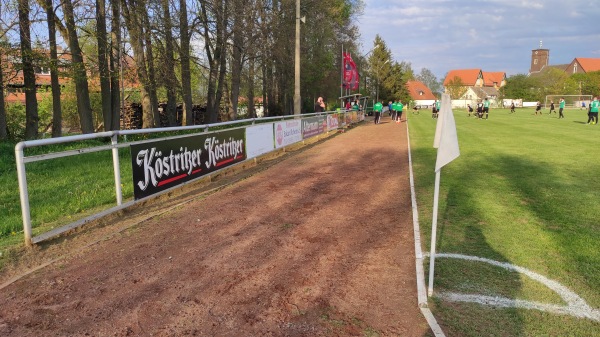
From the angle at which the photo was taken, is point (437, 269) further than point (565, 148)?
No

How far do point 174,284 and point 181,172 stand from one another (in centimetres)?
398

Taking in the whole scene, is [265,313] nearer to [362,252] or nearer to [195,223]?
[362,252]

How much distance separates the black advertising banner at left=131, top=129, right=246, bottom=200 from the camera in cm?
653

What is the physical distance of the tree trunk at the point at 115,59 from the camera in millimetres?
15523

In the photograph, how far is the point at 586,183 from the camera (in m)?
8.58

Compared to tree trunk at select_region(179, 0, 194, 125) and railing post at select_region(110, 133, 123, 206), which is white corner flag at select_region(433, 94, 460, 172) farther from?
tree trunk at select_region(179, 0, 194, 125)

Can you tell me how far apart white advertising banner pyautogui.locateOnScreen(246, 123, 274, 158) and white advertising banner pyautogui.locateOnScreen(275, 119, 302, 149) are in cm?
72

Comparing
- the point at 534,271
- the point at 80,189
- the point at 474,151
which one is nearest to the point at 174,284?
the point at 534,271

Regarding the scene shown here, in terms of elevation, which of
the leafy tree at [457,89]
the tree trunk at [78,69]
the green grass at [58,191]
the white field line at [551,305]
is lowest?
the white field line at [551,305]

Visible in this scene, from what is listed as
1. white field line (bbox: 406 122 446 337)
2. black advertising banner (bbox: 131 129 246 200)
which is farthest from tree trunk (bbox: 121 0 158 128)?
white field line (bbox: 406 122 446 337)

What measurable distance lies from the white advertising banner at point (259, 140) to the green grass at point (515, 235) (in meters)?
4.57

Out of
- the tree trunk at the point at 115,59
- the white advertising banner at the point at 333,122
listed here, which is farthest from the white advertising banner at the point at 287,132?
the tree trunk at the point at 115,59

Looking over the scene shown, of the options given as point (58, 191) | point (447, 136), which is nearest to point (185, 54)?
point (58, 191)

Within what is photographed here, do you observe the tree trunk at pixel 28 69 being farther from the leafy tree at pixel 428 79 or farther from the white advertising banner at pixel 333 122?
the leafy tree at pixel 428 79
